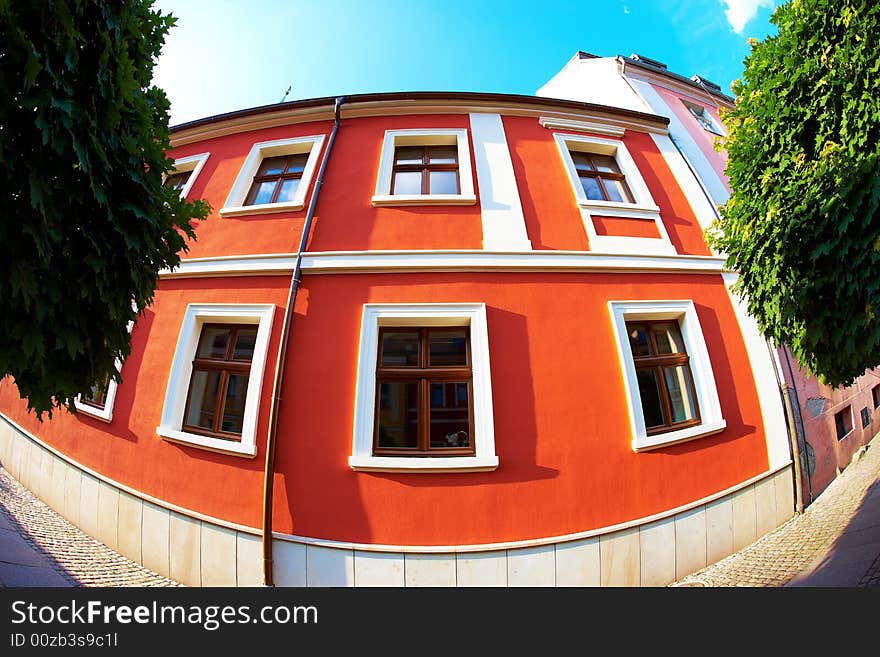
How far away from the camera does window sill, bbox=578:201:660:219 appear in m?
4.17

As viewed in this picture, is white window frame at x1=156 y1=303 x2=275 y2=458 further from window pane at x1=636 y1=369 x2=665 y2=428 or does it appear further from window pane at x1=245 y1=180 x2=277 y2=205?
window pane at x1=636 y1=369 x2=665 y2=428

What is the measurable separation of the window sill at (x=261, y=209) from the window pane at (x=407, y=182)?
4.43 ft

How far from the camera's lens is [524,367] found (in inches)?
134

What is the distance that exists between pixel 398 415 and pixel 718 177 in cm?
687

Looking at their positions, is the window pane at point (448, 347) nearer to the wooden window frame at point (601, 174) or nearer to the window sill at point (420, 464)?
the window sill at point (420, 464)

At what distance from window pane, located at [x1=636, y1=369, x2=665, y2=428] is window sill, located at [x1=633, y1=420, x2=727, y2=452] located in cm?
16

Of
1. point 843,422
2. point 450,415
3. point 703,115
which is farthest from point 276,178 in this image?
point 703,115

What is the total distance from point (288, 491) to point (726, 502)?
16.2 ft

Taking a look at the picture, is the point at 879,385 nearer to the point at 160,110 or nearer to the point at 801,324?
the point at 801,324

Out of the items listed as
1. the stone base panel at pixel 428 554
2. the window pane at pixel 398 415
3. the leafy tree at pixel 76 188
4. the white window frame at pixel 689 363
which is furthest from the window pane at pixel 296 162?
the white window frame at pixel 689 363

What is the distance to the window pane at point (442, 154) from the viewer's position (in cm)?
463

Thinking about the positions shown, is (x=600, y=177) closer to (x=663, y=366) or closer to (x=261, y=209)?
(x=663, y=366)

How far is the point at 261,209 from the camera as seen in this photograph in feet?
13.3

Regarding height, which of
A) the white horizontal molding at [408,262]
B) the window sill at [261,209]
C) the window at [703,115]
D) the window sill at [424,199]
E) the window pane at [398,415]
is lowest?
the window pane at [398,415]
